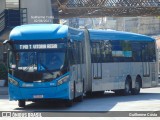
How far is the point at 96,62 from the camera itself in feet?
86.7

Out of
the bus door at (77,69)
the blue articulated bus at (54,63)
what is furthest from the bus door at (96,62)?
the bus door at (77,69)

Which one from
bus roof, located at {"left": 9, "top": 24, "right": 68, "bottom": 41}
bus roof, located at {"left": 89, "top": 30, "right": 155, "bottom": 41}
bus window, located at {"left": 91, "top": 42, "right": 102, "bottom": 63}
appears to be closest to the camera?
bus roof, located at {"left": 9, "top": 24, "right": 68, "bottom": 41}

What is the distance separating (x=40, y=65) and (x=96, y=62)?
19.6ft

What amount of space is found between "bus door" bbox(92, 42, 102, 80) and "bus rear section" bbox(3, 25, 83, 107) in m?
4.92

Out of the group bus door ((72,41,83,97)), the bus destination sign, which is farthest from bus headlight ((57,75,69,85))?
bus door ((72,41,83,97))

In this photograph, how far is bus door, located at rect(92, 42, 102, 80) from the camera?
26203 millimetres

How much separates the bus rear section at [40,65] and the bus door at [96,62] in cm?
492

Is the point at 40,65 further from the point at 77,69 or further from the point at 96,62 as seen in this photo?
the point at 96,62

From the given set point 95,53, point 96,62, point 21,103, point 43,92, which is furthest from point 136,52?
point 43,92

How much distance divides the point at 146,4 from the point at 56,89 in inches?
1337

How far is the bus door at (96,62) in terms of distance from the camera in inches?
1032

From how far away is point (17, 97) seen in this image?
20969 mm

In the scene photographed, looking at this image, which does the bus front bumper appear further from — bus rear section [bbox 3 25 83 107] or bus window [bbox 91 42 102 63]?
bus window [bbox 91 42 102 63]

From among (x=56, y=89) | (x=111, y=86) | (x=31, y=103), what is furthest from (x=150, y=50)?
(x=56, y=89)
